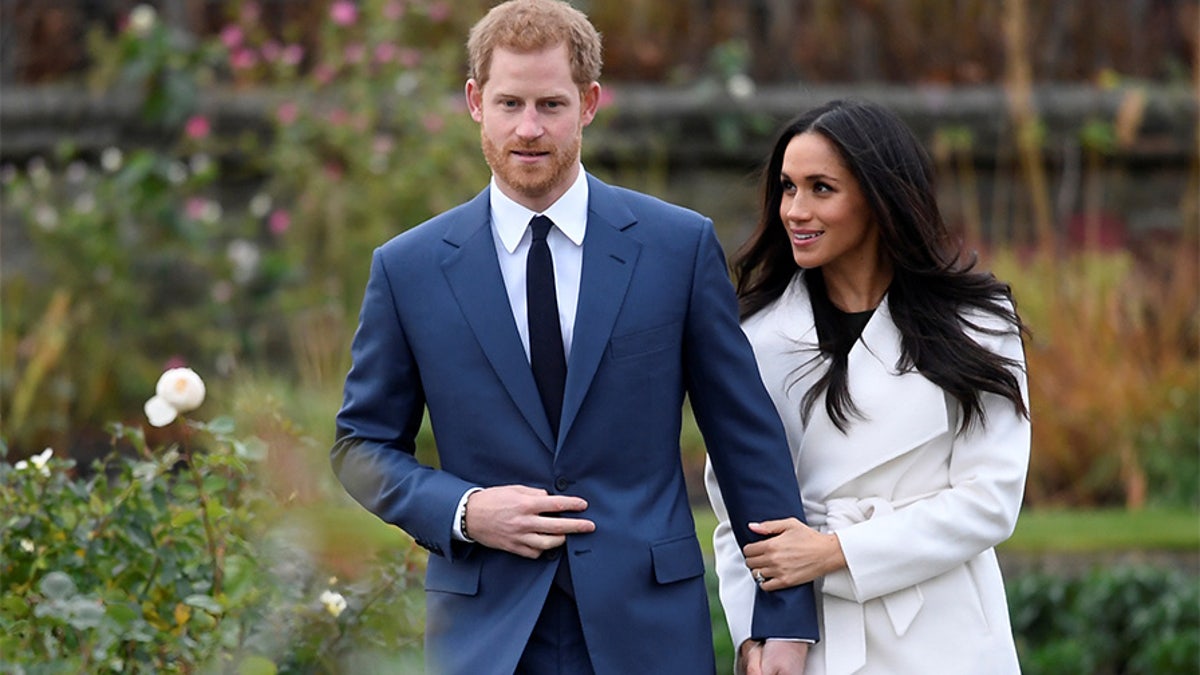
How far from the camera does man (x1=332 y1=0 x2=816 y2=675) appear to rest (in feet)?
10.0

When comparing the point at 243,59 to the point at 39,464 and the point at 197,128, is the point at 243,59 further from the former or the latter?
the point at 39,464

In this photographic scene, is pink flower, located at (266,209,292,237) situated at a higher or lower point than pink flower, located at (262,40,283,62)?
lower

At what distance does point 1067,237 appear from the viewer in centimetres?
948

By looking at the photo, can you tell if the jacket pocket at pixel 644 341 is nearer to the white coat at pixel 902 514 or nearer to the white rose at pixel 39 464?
the white coat at pixel 902 514

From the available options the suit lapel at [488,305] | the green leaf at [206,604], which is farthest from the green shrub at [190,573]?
the suit lapel at [488,305]

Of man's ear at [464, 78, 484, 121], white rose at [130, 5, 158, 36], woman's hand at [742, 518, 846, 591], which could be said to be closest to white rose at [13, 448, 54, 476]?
man's ear at [464, 78, 484, 121]

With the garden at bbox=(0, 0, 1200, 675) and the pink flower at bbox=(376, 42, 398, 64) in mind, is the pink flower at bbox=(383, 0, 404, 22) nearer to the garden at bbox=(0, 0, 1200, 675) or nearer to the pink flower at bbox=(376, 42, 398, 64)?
the garden at bbox=(0, 0, 1200, 675)

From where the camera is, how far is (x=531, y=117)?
3.04 metres

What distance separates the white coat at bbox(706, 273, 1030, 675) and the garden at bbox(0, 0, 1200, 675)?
208 cm

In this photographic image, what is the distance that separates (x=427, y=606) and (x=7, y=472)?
3.26ft

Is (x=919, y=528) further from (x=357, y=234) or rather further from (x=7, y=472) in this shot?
(x=357, y=234)

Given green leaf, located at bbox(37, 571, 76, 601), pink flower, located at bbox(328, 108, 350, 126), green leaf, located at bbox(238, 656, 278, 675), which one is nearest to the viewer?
green leaf, located at bbox(238, 656, 278, 675)

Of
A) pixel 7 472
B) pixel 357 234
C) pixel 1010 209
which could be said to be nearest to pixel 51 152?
pixel 357 234

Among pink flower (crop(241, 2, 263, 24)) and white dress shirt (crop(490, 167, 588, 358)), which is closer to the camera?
white dress shirt (crop(490, 167, 588, 358))
